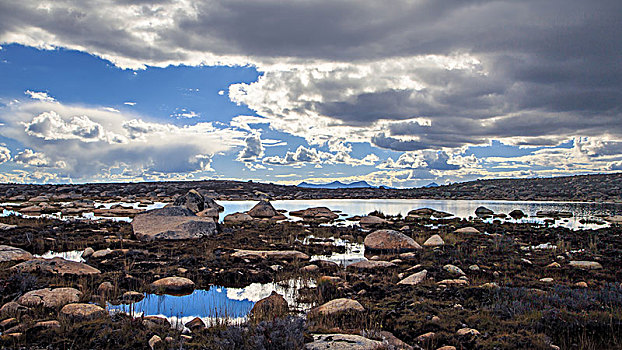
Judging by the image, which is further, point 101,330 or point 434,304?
point 434,304

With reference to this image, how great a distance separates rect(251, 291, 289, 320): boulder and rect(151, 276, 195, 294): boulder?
3.18 metres

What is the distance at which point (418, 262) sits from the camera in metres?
15.3

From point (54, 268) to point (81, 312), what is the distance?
4732 mm

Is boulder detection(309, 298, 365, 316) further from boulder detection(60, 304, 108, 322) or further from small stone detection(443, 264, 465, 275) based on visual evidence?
small stone detection(443, 264, 465, 275)

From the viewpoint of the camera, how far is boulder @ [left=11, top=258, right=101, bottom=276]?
36.9 feet

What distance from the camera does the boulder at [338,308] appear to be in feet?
28.2

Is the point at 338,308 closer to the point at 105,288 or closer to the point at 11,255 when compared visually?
the point at 105,288

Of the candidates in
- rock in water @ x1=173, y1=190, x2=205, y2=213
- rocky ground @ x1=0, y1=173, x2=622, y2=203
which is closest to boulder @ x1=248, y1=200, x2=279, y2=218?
rock in water @ x1=173, y1=190, x2=205, y2=213

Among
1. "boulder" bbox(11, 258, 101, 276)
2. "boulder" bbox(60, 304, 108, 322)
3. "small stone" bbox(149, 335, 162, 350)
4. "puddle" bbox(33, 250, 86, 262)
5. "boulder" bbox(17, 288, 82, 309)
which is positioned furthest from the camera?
"puddle" bbox(33, 250, 86, 262)

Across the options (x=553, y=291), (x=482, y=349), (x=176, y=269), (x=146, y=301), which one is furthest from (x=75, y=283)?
(x=553, y=291)

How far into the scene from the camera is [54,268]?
11.4 m

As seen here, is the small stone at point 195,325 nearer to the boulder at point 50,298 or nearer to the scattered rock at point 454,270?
the boulder at point 50,298

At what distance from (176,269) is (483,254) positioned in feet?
43.8

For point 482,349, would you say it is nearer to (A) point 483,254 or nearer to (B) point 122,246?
(A) point 483,254
